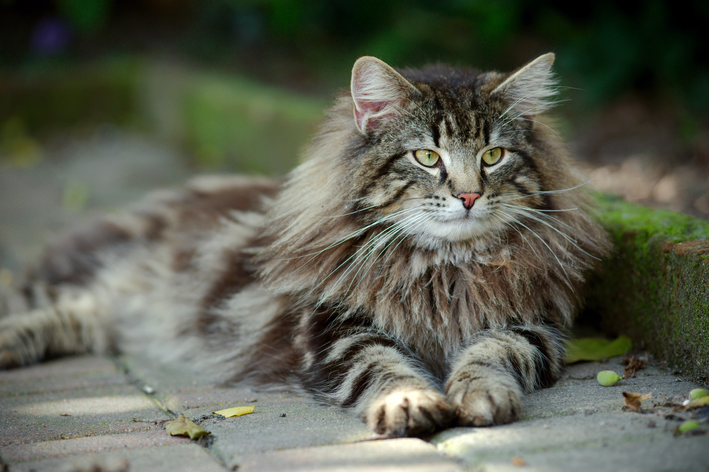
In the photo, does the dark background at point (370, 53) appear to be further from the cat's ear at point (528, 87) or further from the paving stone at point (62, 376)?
the paving stone at point (62, 376)

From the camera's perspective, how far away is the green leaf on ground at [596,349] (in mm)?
2455

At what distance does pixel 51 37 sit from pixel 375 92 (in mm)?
6113

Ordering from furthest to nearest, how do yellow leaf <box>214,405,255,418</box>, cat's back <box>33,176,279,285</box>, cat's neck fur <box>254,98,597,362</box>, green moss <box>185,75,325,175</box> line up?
1. green moss <box>185,75,325,175</box>
2. cat's back <box>33,176,279,285</box>
3. cat's neck fur <box>254,98,597,362</box>
4. yellow leaf <box>214,405,255,418</box>

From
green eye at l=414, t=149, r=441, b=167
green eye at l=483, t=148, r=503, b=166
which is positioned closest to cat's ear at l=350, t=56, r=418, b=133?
green eye at l=414, t=149, r=441, b=167

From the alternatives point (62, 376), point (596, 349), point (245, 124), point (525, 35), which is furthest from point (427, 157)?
point (525, 35)

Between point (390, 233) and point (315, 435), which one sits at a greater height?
point (390, 233)

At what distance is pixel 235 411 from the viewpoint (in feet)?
6.98

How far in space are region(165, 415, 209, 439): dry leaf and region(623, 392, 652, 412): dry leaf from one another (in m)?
1.21

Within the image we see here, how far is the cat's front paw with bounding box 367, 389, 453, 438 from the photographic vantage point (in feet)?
5.93

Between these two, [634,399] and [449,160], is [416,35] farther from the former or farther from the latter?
[634,399]

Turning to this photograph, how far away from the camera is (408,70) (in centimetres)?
264

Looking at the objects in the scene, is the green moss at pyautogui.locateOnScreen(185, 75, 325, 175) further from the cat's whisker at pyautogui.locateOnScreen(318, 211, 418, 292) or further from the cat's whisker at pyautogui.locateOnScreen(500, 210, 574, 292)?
the cat's whisker at pyautogui.locateOnScreen(500, 210, 574, 292)

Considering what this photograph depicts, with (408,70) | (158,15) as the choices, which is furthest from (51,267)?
(158,15)

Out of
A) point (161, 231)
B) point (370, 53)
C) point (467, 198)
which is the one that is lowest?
point (161, 231)
